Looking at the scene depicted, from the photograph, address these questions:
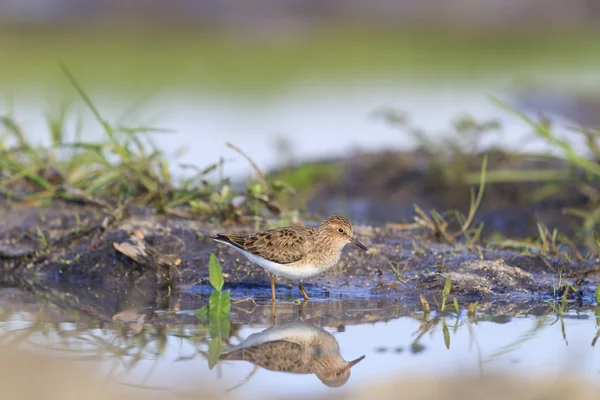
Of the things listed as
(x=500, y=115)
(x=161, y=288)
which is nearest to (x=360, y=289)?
(x=161, y=288)

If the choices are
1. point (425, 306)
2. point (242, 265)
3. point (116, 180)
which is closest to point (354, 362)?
point (425, 306)

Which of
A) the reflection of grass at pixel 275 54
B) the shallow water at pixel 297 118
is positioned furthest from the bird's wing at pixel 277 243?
the reflection of grass at pixel 275 54

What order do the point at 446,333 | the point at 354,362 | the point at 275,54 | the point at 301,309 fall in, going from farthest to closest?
the point at 275,54, the point at 301,309, the point at 446,333, the point at 354,362

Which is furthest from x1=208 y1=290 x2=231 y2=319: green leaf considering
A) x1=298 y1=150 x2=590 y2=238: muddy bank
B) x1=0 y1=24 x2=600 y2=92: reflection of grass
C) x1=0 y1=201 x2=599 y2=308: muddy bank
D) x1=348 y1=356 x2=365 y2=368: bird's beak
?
x1=0 y1=24 x2=600 y2=92: reflection of grass

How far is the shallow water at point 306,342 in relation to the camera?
18.0ft

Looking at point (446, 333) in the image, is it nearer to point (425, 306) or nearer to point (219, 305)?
point (425, 306)

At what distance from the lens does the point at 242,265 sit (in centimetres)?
784

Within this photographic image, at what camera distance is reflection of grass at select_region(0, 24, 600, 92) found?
65.9 feet

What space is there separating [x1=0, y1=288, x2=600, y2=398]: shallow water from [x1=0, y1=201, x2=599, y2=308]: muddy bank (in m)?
0.33

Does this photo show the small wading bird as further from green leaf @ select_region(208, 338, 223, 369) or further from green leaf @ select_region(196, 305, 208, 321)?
green leaf @ select_region(208, 338, 223, 369)

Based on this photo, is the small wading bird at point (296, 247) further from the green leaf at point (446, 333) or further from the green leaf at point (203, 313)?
the green leaf at point (446, 333)

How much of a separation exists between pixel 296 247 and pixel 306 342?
1.11 m

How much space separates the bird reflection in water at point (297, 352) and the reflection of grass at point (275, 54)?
12.7m

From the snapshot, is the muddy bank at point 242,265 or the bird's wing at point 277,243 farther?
the muddy bank at point 242,265
